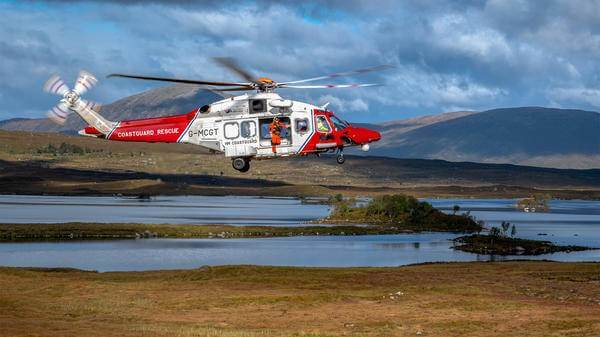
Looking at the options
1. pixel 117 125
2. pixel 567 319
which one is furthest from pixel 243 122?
pixel 567 319

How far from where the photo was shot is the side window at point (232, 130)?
141ft

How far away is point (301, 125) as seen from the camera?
1700 inches

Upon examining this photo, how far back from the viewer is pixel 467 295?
5503cm

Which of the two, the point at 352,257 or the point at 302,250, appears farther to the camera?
the point at 302,250

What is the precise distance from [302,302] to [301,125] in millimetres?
11805

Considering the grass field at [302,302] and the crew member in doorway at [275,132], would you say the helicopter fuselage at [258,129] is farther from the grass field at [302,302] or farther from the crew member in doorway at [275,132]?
the grass field at [302,302]

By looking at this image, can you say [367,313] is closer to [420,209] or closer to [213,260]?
[213,260]

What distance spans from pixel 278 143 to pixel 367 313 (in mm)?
9988

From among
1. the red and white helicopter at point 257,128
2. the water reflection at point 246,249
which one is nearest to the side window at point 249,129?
the red and white helicopter at point 257,128

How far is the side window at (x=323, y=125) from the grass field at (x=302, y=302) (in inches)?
320

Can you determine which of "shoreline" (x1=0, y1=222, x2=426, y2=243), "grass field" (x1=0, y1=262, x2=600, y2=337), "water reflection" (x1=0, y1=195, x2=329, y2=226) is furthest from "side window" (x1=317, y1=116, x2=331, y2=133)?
"water reflection" (x1=0, y1=195, x2=329, y2=226)

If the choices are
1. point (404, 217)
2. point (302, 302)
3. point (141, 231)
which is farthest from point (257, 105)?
point (404, 217)

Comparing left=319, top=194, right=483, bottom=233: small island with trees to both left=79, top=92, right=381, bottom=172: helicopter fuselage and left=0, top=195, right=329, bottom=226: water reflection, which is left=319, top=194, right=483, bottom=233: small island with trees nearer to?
left=0, top=195, right=329, bottom=226: water reflection

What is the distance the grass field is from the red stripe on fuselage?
7745 millimetres
